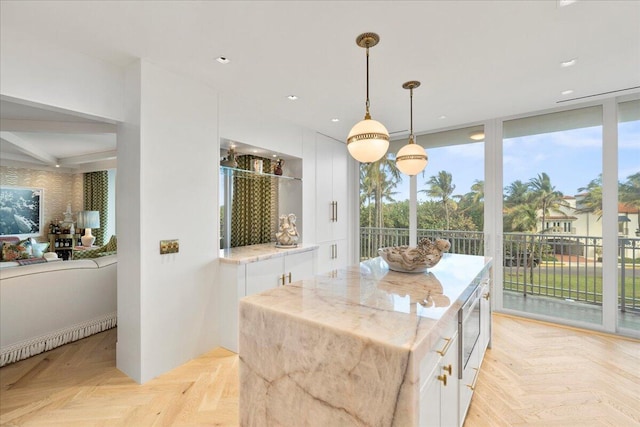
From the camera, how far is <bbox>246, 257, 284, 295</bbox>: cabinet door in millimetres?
2832

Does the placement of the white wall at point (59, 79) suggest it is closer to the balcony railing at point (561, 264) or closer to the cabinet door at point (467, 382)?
the cabinet door at point (467, 382)

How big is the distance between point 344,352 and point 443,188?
376cm

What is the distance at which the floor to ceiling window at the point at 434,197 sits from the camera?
4.02m

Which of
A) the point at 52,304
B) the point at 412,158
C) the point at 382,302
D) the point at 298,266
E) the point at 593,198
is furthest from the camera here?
the point at 298,266

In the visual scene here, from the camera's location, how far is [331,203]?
4605 mm

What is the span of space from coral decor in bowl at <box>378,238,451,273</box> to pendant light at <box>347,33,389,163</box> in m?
0.69

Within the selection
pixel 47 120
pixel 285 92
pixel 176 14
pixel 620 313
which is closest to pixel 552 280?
pixel 620 313

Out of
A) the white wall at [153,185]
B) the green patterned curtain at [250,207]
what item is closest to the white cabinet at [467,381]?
the white wall at [153,185]

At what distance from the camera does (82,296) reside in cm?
291

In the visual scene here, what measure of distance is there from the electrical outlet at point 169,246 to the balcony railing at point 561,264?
3647 mm

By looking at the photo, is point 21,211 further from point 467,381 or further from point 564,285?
point 564,285

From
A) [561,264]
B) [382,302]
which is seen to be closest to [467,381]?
[382,302]

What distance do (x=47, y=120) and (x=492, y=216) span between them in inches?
213

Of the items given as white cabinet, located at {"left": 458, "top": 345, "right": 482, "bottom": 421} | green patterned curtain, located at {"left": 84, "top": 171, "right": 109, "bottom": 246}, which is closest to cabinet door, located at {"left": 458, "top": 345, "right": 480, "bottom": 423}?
white cabinet, located at {"left": 458, "top": 345, "right": 482, "bottom": 421}
